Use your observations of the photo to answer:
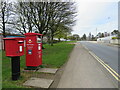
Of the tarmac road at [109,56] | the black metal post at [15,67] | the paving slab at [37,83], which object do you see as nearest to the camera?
the paving slab at [37,83]

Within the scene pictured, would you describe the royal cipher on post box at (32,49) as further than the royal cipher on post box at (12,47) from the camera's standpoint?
Yes

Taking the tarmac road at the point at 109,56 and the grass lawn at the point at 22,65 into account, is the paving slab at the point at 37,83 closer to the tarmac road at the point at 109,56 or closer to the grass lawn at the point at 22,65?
the grass lawn at the point at 22,65

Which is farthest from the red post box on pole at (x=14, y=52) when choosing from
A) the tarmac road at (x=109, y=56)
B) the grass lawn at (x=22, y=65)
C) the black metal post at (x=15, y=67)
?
the tarmac road at (x=109, y=56)

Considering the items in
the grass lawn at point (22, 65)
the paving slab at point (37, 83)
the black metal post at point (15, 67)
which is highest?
the black metal post at point (15, 67)

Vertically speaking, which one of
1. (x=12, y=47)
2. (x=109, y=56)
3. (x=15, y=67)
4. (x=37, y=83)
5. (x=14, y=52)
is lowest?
(x=37, y=83)

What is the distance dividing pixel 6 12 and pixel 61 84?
14.9m

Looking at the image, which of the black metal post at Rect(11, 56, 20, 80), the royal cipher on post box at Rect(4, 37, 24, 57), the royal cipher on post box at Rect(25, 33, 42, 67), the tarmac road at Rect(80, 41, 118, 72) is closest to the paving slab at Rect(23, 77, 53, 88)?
the black metal post at Rect(11, 56, 20, 80)

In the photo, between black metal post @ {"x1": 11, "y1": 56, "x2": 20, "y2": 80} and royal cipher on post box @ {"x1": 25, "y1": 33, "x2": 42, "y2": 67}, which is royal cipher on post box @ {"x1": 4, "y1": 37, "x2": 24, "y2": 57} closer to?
black metal post @ {"x1": 11, "y1": 56, "x2": 20, "y2": 80}

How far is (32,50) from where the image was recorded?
5.35m

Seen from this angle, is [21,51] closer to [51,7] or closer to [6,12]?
[51,7]

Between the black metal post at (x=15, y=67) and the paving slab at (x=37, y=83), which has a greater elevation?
the black metal post at (x=15, y=67)

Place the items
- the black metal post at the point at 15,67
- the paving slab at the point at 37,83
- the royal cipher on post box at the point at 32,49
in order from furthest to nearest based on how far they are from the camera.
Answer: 1. the royal cipher on post box at the point at 32,49
2. the black metal post at the point at 15,67
3. the paving slab at the point at 37,83

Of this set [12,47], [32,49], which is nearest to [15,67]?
[12,47]

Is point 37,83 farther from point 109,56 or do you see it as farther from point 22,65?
point 109,56
